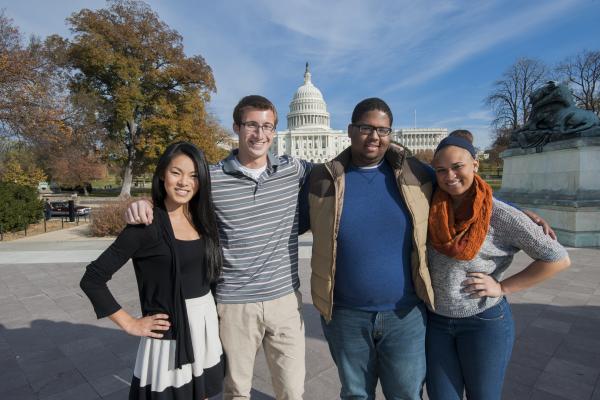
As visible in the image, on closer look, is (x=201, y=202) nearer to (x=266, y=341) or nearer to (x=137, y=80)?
(x=266, y=341)

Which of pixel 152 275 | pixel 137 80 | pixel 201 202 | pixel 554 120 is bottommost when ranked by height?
pixel 152 275

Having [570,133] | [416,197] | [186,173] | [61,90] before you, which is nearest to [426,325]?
[416,197]

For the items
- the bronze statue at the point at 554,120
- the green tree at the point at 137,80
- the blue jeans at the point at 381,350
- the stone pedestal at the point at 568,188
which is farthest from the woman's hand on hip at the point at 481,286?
the green tree at the point at 137,80

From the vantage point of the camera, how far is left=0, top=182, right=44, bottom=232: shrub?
1316cm

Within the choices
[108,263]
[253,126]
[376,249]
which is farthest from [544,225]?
[108,263]

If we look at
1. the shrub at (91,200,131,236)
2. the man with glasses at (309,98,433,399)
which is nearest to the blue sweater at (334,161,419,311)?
the man with glasses at (309,98,433,399)

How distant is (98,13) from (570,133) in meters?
31.3

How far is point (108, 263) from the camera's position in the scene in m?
1.78

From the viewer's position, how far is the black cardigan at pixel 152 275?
1773mm

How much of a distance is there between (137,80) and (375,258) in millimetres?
30522

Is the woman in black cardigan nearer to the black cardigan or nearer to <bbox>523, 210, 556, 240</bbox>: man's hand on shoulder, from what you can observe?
the black cardigan

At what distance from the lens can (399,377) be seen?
1.99 meters

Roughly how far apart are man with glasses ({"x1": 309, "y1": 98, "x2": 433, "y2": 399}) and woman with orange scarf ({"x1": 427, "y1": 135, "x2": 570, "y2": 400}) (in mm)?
101

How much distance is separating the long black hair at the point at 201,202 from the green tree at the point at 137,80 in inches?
1083
